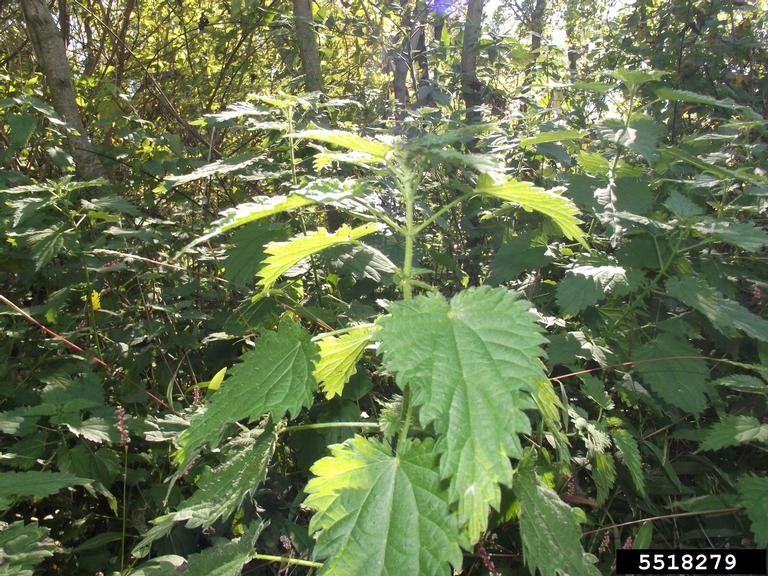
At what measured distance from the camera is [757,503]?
149cm

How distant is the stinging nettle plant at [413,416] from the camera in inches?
31.5

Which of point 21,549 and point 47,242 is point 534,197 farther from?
point 47,242

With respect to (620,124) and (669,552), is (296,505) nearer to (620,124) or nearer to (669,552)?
(669,552)

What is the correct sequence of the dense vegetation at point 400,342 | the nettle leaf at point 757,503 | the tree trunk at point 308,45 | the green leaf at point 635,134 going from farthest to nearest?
the tree trunk at point 308,45 → the green leaf at point 635,134 → the nettle leaf at point 757,503 → the dense vegetation at point 400,342

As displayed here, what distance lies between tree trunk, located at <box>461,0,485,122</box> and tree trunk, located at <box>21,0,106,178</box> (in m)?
2.37

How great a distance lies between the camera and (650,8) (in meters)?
4.12

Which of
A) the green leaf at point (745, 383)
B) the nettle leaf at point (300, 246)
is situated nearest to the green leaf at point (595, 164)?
the green leaf at point (745, 383)

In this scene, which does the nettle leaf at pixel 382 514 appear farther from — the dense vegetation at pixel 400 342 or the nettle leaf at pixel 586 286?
the nettle leaf at pixel 586 286

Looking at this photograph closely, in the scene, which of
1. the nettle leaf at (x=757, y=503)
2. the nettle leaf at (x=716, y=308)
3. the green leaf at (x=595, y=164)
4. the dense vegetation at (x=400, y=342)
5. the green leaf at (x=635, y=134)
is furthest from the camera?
the green leaf at (x=595, y=164)

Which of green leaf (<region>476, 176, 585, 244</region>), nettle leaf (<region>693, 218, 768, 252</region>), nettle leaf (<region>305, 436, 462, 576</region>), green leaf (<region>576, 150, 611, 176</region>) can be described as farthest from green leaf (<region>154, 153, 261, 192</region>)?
nettle leaf (<region>693, 218, 768, 252</region>)

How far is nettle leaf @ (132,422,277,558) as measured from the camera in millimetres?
1064

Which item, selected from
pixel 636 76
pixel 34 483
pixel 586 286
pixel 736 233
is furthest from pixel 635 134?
pixel 34 483

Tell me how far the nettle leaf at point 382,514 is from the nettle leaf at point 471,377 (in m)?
0.07

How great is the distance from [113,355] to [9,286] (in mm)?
1040
